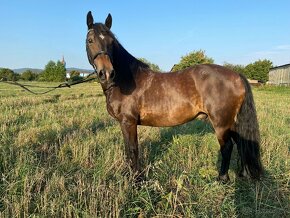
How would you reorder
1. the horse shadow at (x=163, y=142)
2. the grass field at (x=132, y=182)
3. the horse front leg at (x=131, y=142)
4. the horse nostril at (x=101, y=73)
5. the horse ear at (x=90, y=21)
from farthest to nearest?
the horse shadow at (x=163, y=142) → the horse front leg at (x=131, y=142) → the horse ear at (x=90, y=21) → the horse nostril at (x=101, y=73) → the grass field at (x=132, y=182)

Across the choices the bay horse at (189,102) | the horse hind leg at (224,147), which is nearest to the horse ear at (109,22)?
the bay horse at (189,102)

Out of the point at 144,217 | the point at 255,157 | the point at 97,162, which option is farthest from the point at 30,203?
the point at 255,157

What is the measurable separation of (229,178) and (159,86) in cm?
195

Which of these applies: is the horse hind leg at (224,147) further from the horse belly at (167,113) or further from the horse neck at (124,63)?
the horse neck at (124,63)

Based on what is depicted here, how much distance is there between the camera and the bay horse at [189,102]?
4.70 m

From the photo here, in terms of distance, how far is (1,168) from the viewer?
4664 mm

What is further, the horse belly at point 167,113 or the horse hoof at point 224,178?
the horse belly at point 167,113

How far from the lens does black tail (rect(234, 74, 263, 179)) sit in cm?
474

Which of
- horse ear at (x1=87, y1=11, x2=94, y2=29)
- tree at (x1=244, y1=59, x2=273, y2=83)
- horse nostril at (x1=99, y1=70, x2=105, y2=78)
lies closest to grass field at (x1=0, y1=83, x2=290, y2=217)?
horse nostril at (x1=99, y1=70, x2=105, y2=78)

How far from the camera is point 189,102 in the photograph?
191 inches

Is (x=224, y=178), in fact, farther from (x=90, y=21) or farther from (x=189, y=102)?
(x=90, y=21)

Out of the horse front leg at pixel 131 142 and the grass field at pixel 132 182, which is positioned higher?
the horse front leg at pixel 131 142

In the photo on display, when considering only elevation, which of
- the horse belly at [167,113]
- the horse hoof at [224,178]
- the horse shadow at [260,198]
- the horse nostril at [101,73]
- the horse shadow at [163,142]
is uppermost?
the horse nostril at [101,73]

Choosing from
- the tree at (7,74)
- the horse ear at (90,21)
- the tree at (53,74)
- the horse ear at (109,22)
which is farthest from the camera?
the tree at (53,74)
